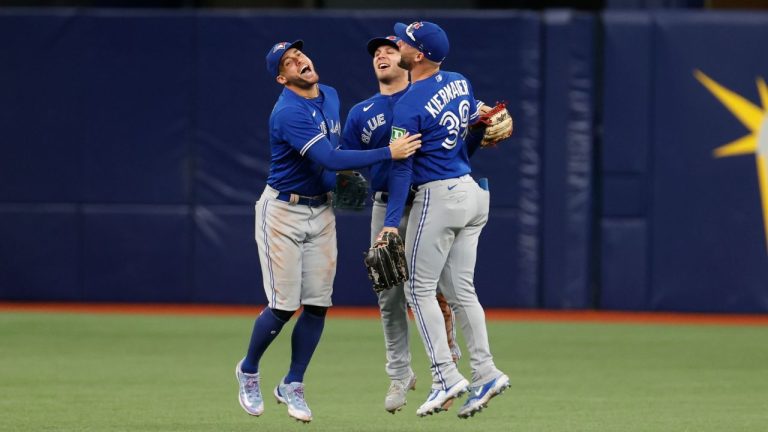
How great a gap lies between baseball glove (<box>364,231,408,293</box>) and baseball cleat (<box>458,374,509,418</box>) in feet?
2.35

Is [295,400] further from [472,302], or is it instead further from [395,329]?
[472,302]

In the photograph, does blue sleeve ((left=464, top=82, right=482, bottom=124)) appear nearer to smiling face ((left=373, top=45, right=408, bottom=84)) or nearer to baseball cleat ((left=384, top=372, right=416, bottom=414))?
smiling face ((left=373, top=45, right=408, bottom=84))

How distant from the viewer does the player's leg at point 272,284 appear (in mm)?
7730

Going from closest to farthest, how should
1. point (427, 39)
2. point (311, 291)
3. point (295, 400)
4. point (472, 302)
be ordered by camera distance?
point (427, 39), point (472, 302), point (295, 400), point (311, 291)

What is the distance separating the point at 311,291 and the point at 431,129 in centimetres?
118

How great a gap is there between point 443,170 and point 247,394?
167 centimetres

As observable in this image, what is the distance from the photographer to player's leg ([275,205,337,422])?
7801 mm

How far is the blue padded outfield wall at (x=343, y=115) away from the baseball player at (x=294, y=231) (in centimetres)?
582

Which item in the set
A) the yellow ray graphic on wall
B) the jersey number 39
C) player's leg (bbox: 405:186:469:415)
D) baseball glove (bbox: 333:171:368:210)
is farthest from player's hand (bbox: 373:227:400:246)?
the yellow ray graphic on wall

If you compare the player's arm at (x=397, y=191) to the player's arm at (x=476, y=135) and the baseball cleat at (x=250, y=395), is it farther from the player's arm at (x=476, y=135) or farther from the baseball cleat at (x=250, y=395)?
the baseball cleat at (x=250, y=395)

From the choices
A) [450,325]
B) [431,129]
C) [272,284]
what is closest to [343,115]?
[450,325]

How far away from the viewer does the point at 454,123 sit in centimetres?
745

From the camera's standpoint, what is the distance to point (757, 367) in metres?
10.2

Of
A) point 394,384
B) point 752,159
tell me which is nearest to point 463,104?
point 394,384
